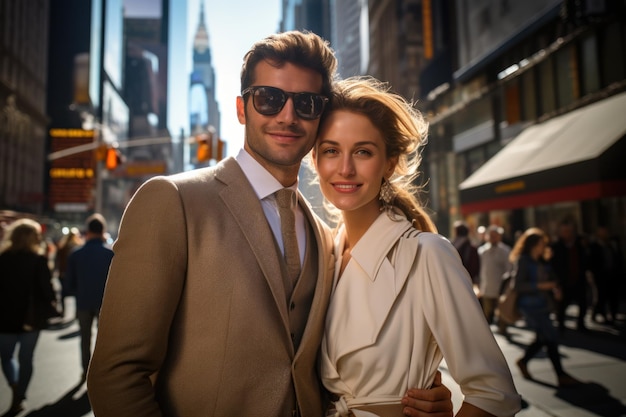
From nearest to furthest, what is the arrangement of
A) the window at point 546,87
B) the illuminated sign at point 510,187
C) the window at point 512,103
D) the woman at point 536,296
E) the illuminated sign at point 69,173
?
1. the woman at point 536,296
2. the illuminated sign at point 510,187
3. the window at point 546,87
4. the window at point 512,103
5. the illuminated sign at point 69,173

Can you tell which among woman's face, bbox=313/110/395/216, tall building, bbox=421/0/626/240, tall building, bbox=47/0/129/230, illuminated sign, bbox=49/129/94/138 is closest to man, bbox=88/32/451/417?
woman's face, bbox=313/110/395/216

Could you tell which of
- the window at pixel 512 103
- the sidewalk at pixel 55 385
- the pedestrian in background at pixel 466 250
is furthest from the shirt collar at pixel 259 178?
the window at pixel 512 103

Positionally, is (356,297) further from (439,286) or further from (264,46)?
(264,46)

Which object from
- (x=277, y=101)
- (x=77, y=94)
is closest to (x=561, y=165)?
(x=277, y=101)

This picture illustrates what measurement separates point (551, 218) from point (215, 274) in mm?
17276

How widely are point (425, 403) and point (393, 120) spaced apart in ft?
4.92

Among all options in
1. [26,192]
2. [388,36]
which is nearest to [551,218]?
[388,36]

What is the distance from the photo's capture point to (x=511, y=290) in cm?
736

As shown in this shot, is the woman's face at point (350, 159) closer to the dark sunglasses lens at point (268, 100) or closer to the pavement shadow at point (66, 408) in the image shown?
the dark sunglasses lens at point (268, 100)

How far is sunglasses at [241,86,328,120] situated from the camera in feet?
7.87

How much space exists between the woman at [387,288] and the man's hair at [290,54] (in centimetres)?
22

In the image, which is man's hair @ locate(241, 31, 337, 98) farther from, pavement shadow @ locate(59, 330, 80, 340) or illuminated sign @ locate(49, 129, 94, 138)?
illuminated sign @ locate(49, 129, 94, 138)

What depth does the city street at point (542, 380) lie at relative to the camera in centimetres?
555

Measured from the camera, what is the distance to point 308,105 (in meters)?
2.45
